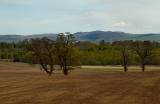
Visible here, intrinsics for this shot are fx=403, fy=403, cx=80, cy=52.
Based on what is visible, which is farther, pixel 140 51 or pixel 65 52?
pixel 140 51

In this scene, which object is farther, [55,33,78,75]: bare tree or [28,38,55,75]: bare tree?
[28,38,55,75]: bare tree

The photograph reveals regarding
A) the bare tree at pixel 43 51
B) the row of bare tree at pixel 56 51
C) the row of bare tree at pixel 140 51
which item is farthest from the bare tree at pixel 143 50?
the bare tree at pixel 43 51

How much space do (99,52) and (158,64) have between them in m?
17.9

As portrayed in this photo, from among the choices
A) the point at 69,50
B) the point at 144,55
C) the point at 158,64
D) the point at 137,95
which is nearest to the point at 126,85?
the point at 137,95

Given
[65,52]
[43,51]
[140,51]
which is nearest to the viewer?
[65,52]

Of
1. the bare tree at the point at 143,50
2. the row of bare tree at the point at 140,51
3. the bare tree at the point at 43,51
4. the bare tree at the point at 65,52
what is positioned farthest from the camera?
the row of bare tree at the point at 140,51

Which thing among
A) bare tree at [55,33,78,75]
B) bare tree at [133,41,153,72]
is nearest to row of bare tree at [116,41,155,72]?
bare tree at [133,41,153,72]

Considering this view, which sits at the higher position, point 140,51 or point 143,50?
point 143,50

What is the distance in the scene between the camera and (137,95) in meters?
18.4

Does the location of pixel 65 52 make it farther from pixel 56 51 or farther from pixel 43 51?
pixel 43 51

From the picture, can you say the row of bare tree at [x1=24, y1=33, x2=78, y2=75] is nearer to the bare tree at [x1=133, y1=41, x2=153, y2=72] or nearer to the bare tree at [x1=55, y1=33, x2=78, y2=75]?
the bare tree at [x1=55, y1=33, x2=78, y2=75]

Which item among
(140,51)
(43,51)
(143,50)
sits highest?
(43,51)

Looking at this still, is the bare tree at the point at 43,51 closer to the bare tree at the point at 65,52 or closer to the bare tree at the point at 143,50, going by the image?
the bare tree at the point at 65,52

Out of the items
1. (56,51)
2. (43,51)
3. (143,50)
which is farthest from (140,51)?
(56,51)
